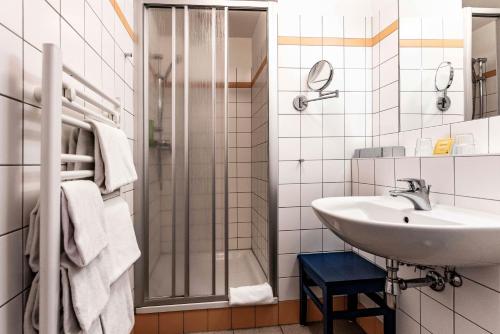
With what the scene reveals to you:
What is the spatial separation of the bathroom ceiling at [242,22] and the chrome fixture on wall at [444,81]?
1087mm

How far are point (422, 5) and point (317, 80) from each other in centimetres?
61

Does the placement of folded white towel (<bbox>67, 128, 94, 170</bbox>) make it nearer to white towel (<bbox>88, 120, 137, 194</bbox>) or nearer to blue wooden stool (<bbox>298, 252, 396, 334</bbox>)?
white towel (<bbox>88, 120, 137, 194</bbox>)

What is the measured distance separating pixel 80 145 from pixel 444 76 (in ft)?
4.92

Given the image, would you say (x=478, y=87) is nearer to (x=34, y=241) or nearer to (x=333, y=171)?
(x=333, y=171)

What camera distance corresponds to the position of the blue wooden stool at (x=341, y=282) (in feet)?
4.17

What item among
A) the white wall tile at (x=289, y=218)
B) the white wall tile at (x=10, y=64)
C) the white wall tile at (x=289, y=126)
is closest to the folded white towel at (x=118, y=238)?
the white wall tile at (x=10, y=64)

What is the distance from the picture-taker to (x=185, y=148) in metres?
1.56

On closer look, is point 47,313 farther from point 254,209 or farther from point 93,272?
point 254,209

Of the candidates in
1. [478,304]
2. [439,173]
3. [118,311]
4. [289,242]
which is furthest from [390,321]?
[118,311]

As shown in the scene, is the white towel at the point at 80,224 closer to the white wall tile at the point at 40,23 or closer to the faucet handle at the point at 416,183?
the white wall tile at the point at 40,23

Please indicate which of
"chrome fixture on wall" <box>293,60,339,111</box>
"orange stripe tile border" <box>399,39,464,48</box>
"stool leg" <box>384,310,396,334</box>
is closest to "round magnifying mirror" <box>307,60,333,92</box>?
"chrome fixture on wall" <box>293,60,339,111</box>

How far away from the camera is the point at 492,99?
978 mm

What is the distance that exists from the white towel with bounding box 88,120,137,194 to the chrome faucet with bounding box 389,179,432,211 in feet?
3.40

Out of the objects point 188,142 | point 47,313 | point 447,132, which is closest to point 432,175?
point 447,132
